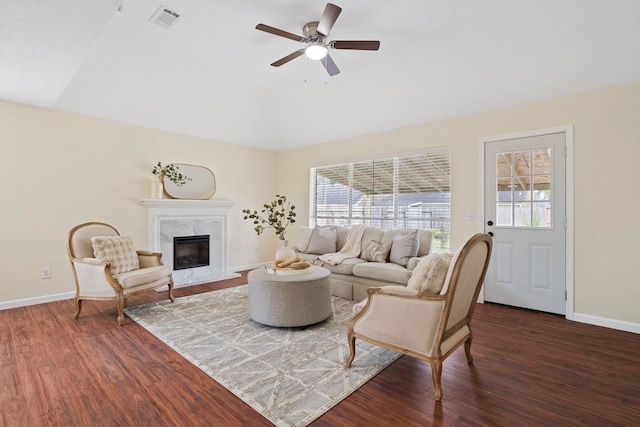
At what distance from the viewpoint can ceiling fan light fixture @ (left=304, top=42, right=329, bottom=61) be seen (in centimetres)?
279

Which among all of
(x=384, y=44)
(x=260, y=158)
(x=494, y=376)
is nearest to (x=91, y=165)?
(x=260, y=158)

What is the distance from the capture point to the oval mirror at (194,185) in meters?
5.04

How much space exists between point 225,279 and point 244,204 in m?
1.61

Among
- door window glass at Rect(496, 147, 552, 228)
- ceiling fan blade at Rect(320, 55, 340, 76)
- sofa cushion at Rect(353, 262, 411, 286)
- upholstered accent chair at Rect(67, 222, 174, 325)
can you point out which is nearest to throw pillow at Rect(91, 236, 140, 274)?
upholstered accent chair at Rect(67, 222, 174, 325)

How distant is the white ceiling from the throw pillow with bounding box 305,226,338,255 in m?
1.89

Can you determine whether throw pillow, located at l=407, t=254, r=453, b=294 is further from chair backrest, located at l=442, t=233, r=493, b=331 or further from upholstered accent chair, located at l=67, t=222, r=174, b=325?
upholstered accent chair, located at l=67, t=222, r=174, b=325

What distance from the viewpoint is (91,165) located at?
14.0ft

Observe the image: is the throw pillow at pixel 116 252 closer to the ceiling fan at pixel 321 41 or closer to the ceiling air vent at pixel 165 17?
the ceiling air vent at pixel 165 17

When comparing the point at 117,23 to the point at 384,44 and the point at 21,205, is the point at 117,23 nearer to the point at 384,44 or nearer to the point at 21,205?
the point at 21,205

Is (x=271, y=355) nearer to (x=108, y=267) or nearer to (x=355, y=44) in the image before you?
(x=108, y=267)

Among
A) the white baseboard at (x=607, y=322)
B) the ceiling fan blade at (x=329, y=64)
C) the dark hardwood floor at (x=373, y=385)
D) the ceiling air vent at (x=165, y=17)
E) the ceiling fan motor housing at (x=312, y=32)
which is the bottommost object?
the dark hardwood floor at (x=373, y=385)

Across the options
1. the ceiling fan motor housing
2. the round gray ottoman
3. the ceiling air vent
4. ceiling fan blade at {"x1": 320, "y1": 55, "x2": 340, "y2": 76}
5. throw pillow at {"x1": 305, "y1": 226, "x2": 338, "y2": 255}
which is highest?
the ceiling air vent

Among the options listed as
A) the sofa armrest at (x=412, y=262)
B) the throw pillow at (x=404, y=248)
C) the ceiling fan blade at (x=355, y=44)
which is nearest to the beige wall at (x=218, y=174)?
the throw pillow at (x=404, y=248)

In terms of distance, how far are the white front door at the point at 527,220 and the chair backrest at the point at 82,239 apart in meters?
5.11
